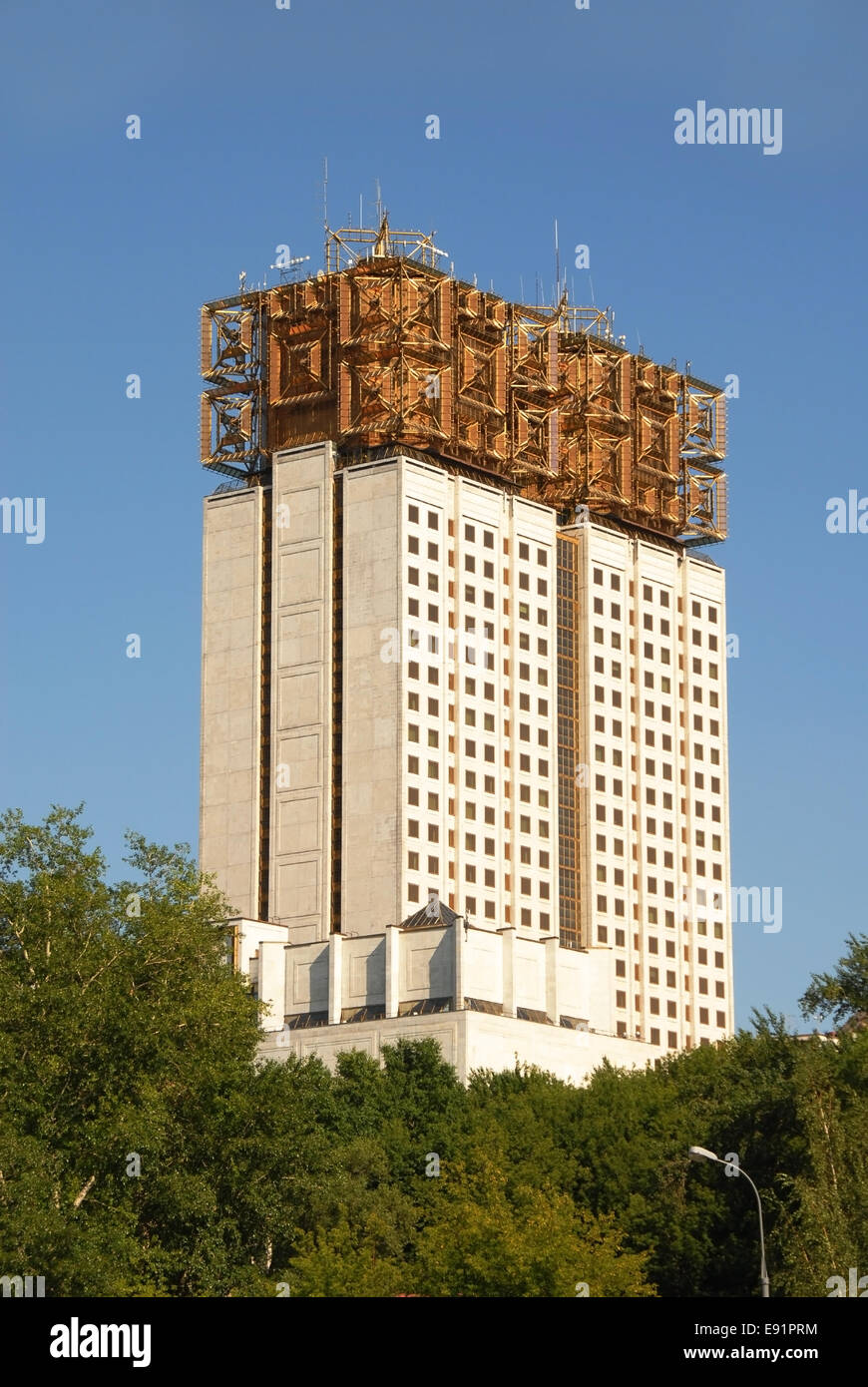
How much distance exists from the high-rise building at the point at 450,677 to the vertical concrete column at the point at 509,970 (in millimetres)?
141

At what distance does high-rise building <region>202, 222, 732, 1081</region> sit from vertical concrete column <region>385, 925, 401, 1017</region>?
193mm

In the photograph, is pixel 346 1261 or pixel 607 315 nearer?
pixel 346 1261

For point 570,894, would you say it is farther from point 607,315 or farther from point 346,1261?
point 346,1261

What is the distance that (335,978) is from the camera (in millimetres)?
146125

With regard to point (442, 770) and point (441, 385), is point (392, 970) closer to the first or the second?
point (442, 770)

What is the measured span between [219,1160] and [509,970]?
6931 centimetres

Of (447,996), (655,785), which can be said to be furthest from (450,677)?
(447,996)

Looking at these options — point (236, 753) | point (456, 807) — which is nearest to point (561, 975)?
point (456, 807)

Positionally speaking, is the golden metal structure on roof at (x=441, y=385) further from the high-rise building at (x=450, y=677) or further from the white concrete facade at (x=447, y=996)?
the white concrete facade at (x=447, y=996)

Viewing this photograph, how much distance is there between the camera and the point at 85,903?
75188 millimetres

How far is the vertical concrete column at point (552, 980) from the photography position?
14450 cm

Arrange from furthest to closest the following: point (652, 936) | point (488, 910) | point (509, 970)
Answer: point (652, 936) → point (488, 910) → point (509, 970)

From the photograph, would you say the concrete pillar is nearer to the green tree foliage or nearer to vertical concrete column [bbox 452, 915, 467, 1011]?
vertical concrete column [bbox 452, 915, 467, 1011]
